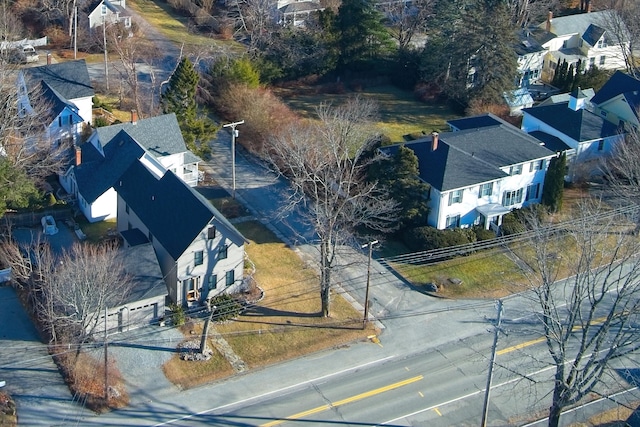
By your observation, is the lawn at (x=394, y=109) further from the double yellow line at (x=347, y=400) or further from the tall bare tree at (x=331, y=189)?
the double yellow line at (x=347, y=400)

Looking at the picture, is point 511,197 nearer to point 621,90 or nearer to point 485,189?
point 485,189

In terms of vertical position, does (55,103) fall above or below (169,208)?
above

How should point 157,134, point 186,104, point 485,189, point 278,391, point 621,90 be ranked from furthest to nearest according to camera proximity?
point 621,90, point 186,104, point 157,134, point 485,189, point 278,391

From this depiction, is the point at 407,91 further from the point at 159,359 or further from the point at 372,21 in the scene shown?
the point at 159,359

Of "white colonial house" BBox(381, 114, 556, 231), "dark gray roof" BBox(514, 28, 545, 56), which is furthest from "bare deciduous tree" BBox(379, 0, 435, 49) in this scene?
"white colonial house" BBox(381, 114, 556, 231)

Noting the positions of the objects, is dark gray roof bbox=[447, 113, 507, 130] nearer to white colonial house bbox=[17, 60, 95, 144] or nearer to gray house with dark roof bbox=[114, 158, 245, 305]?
gray house with dark roof bbox=[114, 158, 245, 305]

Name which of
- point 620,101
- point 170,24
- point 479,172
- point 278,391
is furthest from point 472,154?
point 170,24

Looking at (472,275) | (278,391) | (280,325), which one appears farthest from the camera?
(472,275)
